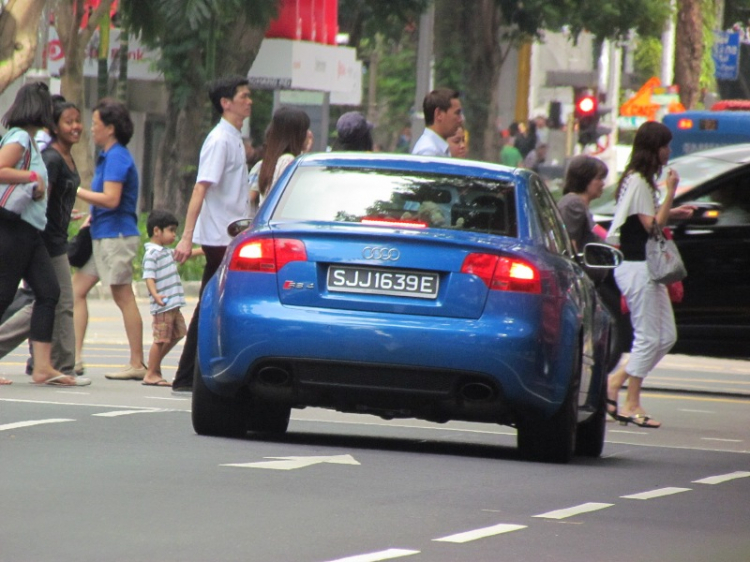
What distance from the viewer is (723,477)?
9406 millimetres

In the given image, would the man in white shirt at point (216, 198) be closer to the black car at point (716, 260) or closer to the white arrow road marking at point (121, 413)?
the white arrow road marking at point (121, 413)

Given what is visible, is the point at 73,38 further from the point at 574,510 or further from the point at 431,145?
the point at 574,510

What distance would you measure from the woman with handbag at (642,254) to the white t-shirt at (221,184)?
235 cm

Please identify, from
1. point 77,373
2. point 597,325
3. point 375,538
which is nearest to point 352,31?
point 77,373

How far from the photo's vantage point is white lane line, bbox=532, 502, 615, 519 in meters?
7.61

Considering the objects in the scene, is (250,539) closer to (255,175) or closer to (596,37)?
(255,175)

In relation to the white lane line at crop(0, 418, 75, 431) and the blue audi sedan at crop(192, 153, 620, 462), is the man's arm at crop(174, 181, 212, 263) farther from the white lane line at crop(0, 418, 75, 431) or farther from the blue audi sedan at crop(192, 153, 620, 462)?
the blue audi sedan at crop(192, 153, 620, 462)

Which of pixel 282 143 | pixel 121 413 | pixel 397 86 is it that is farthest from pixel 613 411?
pixel 397 86

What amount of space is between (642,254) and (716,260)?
2.82m

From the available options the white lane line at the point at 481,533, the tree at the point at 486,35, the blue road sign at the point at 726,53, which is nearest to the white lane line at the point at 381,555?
the white lane line at the point at 481,533

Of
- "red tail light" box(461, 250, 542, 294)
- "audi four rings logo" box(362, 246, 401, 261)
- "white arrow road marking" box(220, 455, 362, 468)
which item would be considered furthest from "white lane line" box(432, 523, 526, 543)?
"audi four rings logo" box(362, 246, 401, 261)

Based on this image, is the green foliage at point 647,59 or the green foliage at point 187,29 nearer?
the green foliage at point 187,29

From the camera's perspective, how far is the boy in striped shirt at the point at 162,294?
13.4 meters

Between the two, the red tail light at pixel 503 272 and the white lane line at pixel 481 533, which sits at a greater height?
the red tail light at pixel 503 272
